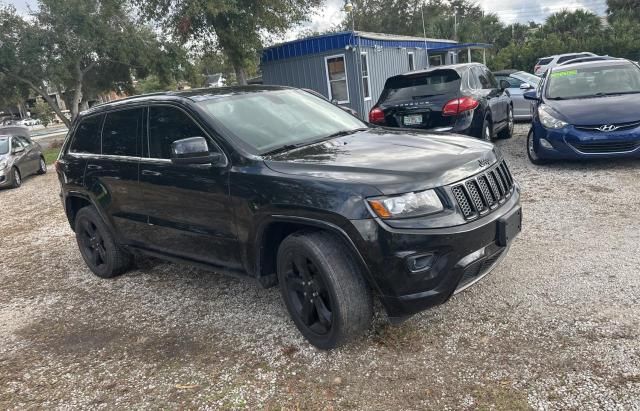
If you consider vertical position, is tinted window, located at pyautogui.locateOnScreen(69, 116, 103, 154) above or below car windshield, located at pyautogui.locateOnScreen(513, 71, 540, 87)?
above

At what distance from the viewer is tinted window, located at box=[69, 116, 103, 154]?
5.00 m

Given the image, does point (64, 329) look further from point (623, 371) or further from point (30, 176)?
point (30, 176)

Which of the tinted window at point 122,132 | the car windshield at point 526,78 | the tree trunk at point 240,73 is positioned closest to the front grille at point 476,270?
the tinted window at point 122,132

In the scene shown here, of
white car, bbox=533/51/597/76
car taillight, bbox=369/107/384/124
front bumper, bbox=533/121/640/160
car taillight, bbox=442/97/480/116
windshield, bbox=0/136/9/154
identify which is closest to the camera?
front bumper, bbox=533/121/640/160

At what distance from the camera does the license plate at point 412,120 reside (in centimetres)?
813

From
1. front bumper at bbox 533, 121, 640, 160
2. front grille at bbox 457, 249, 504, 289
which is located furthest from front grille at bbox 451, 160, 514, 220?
front bumper at bbox 533, 121, 640, 160

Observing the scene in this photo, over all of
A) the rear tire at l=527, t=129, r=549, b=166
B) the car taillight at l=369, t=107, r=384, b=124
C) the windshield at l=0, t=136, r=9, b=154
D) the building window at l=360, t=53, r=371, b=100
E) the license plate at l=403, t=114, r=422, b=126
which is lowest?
the rear tire at l=527, t=129, r=549, b=166

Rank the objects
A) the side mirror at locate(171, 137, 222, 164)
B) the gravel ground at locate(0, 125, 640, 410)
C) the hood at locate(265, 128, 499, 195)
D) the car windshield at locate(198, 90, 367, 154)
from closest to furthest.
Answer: the gravel ground at locate(0, 125, 640, 410), the hood at locate(265, 128, 499, 195), the side mirror at locate(171, 137, 222, 164), the car windshield at locate(198, 90, 367, 154)

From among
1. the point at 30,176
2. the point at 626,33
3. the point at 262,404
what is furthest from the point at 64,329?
the point at 626,33

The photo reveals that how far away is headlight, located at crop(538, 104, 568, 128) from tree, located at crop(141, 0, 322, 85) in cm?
1239

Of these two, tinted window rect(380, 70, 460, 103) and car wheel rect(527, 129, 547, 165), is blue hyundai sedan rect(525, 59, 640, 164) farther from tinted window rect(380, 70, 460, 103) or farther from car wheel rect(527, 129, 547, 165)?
tinted window rect(380, 70, 460, 103)

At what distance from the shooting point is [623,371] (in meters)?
2.86

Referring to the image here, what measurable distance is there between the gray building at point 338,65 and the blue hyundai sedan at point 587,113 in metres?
9.36

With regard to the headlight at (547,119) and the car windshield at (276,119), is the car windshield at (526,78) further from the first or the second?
the car windshield at (276,119)
